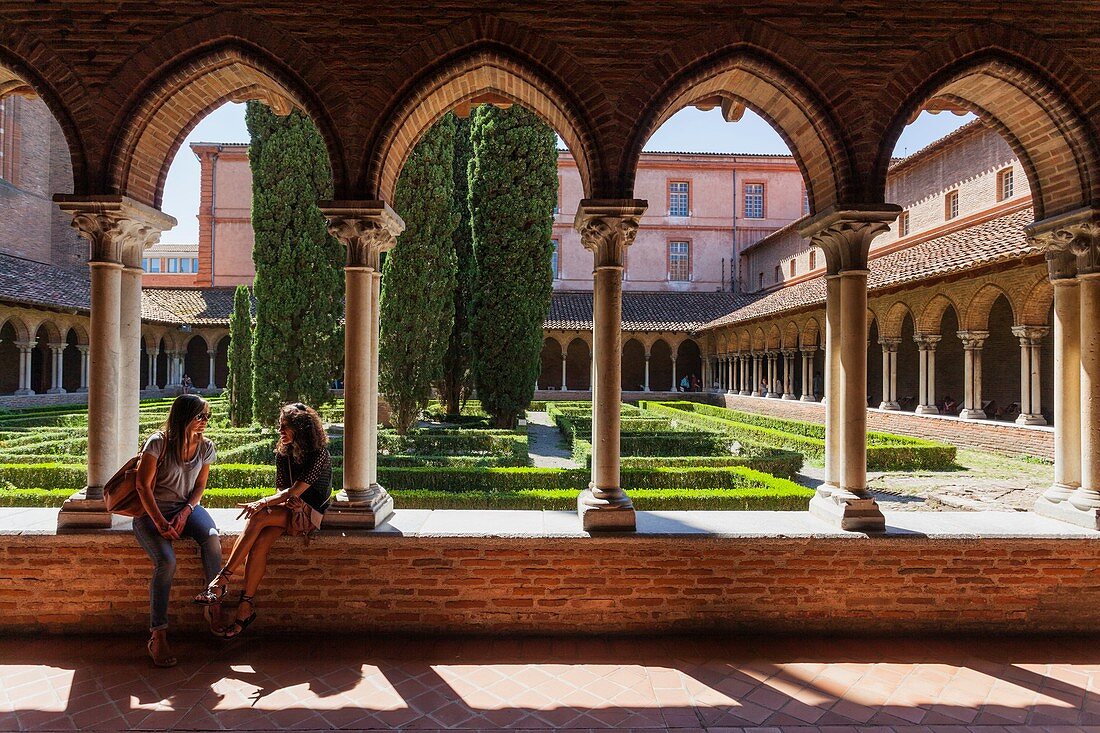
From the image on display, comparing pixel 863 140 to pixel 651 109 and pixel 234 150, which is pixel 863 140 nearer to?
pixel 651 109

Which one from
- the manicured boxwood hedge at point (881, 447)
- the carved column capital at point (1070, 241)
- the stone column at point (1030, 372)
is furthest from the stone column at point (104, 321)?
the stone column at point (1030, 372)

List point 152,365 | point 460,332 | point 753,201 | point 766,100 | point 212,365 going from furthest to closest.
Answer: point 753,201 → point 212,365 → point 152,365 → point 460,332 → point 766,100

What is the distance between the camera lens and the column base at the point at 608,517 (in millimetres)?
3936

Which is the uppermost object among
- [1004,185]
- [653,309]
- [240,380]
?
[1004,185]

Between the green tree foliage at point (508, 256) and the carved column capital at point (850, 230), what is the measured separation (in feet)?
32.7

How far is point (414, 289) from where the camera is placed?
40.1 ft

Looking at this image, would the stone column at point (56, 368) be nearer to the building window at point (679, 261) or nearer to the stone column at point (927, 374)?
the stone column at point (927, 374)

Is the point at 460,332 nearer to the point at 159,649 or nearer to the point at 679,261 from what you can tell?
the point at 159,649

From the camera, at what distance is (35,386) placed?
23109 mm

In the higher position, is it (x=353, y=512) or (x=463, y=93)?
(x=463, y=93)

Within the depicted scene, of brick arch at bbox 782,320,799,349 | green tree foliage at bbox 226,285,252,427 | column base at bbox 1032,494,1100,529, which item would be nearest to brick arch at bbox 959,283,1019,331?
brick arch at bbox 782,320,799,349

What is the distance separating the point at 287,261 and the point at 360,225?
31.1ft

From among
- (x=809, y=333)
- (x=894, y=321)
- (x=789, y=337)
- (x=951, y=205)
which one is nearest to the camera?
(x=894, y=321)

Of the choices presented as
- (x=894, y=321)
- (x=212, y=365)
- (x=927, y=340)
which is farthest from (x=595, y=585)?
(x=212, y=365)
